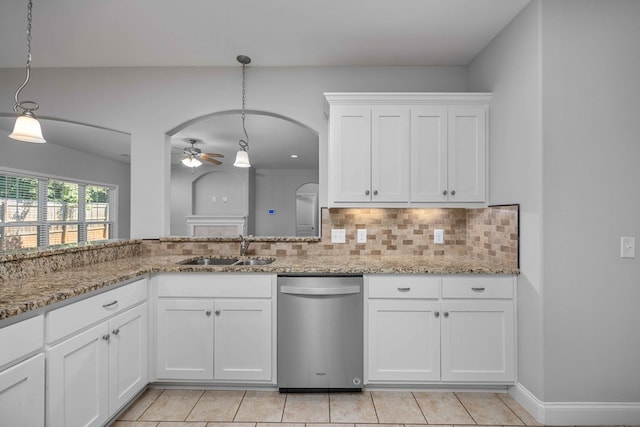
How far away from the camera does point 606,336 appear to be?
78.0 inches

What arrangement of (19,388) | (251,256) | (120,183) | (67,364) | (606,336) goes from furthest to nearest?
(120,183) → (251,256) → (606,336) → (67,364) → (19,388)

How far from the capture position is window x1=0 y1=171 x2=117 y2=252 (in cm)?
524

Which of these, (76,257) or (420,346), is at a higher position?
(76,257)

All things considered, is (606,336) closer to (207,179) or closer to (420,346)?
(420,346)

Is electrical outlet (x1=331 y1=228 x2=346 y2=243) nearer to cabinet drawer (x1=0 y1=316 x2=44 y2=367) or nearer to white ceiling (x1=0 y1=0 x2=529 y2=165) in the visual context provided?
white ceiling (x1=0 y1=0 x2=529 y2=165)

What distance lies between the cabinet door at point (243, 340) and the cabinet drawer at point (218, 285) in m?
0.06

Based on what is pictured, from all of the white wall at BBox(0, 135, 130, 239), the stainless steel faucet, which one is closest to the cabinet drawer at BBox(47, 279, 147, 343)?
the stainless steel faucet

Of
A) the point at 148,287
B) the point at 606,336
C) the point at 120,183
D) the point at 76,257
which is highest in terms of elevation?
the point at 120,183

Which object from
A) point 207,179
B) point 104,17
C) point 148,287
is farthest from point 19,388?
point 207,179

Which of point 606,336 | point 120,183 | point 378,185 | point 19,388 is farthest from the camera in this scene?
point 120,183

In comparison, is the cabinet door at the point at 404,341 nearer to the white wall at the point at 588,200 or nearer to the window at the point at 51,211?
the white wall at the point at 588,200

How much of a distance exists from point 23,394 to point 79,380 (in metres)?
0.31

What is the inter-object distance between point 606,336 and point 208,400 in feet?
8.12

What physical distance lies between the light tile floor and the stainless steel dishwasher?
132 mm
